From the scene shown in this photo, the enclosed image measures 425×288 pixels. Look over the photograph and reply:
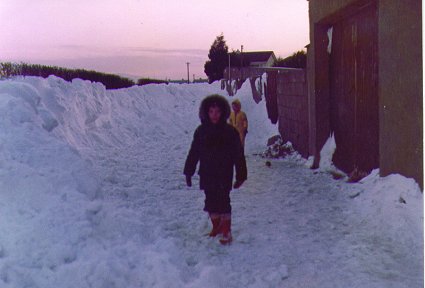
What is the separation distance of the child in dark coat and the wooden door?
282 cm

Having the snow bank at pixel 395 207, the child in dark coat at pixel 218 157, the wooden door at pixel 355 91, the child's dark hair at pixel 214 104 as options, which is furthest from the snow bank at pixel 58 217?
the wooden door at pixel 355 91

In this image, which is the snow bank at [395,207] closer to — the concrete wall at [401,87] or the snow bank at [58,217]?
the concrete wall at [401,87]

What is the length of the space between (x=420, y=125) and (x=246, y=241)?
2.36m

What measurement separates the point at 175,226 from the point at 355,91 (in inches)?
162

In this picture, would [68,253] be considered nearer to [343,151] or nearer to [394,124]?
[394,124]

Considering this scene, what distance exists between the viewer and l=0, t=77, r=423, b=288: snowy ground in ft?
12.6

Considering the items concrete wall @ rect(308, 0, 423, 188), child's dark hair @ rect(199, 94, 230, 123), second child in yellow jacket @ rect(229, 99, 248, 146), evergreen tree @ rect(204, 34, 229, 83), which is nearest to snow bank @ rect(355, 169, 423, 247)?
concrete wall @ rect(308, 0, 423, 188)

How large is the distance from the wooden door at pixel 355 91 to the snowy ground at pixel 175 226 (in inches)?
24.3

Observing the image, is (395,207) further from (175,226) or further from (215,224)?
(175,226)

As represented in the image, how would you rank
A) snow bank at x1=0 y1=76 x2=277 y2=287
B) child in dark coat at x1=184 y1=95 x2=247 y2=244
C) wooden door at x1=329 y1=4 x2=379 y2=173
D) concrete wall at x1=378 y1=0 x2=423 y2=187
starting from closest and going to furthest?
snow bank at x1=0 y1=76 x2=277 y2=287 → child in dark coat at x1=184 y1=95 x2=247 y2=244 → concrete wall at x1=378 y1=0 x2=423 y2=187 → wooden door at x1=329 y1=4 x2=379 y2=173

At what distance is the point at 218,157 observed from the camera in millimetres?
5027

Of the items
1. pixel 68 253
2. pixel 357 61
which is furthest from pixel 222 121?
pixel 357 61

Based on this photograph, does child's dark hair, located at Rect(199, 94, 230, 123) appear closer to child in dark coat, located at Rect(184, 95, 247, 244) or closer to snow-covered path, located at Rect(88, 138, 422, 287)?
child in dark coat, located at Rect(184, 95, 247, 244)

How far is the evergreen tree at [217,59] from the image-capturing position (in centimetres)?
4881
